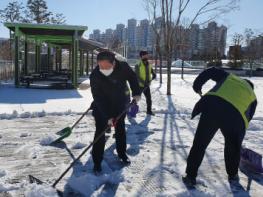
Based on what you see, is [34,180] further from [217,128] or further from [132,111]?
[132,111]

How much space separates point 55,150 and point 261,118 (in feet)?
17.8

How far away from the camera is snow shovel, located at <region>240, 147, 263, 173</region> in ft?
15.6

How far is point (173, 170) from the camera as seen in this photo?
487cm

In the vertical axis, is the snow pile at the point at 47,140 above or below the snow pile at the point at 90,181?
above

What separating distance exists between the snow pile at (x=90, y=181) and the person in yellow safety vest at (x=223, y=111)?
0.86m

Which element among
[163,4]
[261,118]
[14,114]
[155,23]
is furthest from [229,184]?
[155,23]

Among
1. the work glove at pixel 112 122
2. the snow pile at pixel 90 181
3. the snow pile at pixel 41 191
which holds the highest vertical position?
the work glove at pixel 112 122

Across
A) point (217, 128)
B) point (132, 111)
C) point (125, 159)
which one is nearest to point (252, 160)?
point (217, 128)

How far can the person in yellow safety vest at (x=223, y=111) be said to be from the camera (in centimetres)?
408

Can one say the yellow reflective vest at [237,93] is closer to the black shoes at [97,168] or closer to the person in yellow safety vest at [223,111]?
the person in yellow safety vest at [223,111]

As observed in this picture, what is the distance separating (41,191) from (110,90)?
61.9 inches

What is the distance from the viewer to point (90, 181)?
4.23 meters

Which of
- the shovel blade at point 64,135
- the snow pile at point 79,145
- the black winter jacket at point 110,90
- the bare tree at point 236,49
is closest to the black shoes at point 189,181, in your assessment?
the black winter jacket at point 110,90

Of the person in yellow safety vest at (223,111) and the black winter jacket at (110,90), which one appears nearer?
the person in yellow safety vest at (223,111)
